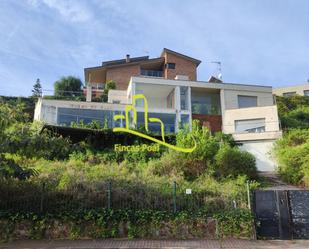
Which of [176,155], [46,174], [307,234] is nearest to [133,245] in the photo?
[46,174]

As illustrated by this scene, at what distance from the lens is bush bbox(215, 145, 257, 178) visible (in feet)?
58.2

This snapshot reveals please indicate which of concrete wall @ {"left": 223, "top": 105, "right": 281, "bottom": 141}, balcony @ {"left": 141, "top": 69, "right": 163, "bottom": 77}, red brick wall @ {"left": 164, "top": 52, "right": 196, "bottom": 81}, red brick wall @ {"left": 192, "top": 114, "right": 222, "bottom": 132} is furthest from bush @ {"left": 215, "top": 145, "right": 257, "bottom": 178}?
balcony @ {"left": 141, "top": 69, "right": 163, "bottom": 77}

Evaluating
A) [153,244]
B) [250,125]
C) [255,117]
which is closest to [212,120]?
[250,125]

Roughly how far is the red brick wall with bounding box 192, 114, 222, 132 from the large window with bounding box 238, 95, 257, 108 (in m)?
2.80

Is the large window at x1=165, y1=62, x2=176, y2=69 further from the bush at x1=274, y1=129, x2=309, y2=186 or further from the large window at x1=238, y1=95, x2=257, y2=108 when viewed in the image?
the bush at x1=274, y1=129, x2=309, y2=186

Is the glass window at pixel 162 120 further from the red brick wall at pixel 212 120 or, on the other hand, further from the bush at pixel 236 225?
the bush at pixel 236 225

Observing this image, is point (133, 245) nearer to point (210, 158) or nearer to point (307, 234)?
point (307, 234)

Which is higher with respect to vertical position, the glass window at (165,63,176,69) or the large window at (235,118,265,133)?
the glass window at (165,63,176,69)

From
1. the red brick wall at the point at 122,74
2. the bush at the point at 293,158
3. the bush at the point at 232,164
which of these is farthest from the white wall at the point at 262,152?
the red brick wall at the point at 122,74

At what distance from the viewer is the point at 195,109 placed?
96.5 ft

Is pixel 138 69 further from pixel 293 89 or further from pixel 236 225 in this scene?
pixel 293 89

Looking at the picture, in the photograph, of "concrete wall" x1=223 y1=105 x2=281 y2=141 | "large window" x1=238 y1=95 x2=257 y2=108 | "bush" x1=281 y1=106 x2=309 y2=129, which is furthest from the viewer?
"large window" x1=238 y1=95 x2=257 y2=108

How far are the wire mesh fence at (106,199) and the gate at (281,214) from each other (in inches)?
28.6

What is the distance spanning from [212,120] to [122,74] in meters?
13.0
